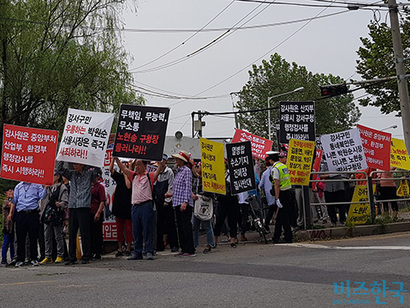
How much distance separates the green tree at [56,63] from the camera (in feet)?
79.3

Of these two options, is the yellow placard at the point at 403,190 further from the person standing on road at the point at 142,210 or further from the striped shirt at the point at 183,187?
the person standing on road at the point at 142,210

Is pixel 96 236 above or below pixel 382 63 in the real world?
below

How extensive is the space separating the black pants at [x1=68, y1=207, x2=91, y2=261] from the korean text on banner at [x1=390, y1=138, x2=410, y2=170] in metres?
8.60

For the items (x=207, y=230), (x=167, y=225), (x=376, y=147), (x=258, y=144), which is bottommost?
(x=207, y=230)

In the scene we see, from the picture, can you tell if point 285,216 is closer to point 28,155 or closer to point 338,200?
point 338,200

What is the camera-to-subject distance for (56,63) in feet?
80.4

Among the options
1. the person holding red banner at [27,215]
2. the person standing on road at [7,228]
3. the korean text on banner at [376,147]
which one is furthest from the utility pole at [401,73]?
the person standing on road at [7,228]

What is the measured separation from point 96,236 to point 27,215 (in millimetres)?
1376

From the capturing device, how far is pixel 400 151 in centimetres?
1683

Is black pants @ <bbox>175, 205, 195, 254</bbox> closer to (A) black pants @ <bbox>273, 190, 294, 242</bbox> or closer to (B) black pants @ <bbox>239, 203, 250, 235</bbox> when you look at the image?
(A) black pants @ <bbox>273, 190, 294, 242</bbox>

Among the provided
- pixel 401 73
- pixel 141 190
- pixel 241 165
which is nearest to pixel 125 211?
pixel 141 190

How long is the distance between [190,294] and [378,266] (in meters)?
2.93

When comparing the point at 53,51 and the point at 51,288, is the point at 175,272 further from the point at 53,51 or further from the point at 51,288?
the point at 53,51

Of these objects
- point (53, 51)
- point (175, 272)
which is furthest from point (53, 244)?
point (53, 51)
